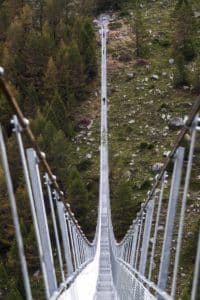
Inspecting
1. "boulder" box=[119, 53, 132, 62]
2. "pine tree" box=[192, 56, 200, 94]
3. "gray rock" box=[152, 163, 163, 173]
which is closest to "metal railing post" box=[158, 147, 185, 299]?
"gray rock" box=[152, 163, 163, 173]

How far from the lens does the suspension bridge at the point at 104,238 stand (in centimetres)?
594

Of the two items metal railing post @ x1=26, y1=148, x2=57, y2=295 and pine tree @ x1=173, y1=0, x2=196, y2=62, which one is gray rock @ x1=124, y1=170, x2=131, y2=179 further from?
metal railing post @ x1=26, y1=148, x2=57, y2=295

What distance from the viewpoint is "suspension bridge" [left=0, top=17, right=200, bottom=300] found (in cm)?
594

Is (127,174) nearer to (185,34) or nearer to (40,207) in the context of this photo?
(185,34)

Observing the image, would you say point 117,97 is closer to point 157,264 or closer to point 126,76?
point 126,76

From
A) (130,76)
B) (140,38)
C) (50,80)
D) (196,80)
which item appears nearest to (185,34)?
(140,38)

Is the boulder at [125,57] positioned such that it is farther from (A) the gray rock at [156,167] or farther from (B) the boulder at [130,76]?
(A) the gray rock at [156,167]

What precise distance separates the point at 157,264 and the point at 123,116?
29.3 metres

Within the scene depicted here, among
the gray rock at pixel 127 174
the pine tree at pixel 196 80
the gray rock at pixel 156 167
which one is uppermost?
the pine tree at pixel 196 80

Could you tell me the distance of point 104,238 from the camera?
36.7 m

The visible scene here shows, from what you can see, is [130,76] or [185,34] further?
[185,34]

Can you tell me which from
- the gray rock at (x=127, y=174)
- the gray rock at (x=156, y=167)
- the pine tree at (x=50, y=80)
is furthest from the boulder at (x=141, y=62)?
the gray rock at (x=127, y=174)

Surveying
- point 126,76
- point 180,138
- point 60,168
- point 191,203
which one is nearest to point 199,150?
point 191,203

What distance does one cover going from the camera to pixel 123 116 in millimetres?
67250
